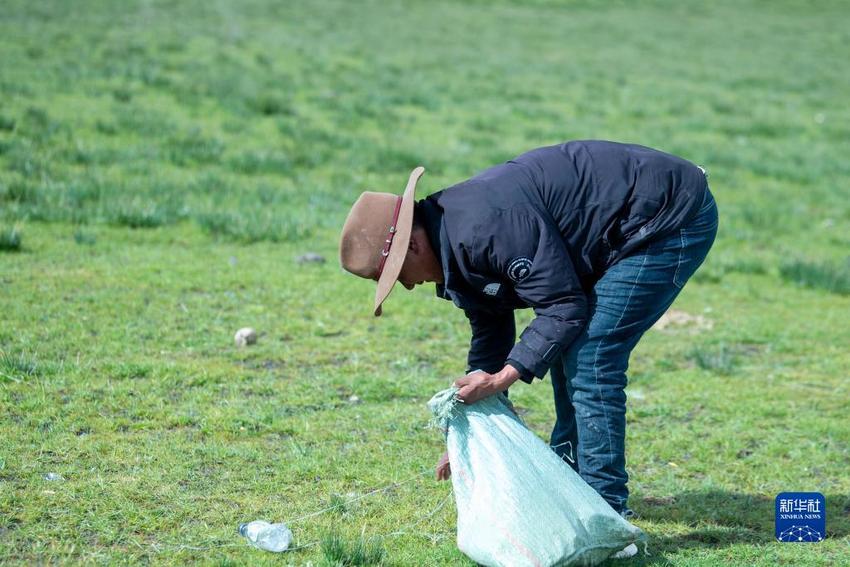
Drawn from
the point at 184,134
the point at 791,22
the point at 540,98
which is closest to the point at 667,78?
the point at 540,98

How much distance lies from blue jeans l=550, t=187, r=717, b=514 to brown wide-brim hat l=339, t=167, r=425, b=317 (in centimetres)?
78

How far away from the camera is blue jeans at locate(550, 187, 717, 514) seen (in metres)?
3.77

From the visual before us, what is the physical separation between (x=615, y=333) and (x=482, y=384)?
0.54 m

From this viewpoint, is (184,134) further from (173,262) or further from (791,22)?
(791,22)

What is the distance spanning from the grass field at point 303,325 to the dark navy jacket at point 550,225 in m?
1.05

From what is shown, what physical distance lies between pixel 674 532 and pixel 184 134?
8588 millimetres

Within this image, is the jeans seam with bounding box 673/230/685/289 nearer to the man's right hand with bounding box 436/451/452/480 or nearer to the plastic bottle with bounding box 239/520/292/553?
the man's right hand with bounding box 436/451/452/480

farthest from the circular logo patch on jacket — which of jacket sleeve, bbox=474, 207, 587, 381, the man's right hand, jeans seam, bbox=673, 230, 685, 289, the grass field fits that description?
the grass field

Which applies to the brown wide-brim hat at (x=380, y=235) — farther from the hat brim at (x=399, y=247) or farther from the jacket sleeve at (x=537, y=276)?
the jacket sleeve at (x=537, y=276)

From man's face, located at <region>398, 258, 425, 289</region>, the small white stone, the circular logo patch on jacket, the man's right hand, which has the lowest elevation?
the small white stone

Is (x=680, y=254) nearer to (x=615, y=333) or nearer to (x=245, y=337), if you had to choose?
(x=615, y=333)

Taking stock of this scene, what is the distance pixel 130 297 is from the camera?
6.78m

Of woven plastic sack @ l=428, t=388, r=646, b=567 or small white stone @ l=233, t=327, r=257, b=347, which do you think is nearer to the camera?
woven plastic sack @ l=428, t=388, r=646, b=567

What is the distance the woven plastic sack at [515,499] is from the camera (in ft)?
11.8
